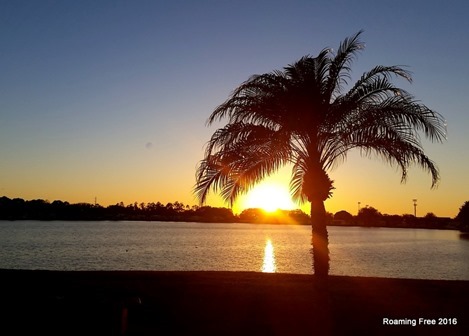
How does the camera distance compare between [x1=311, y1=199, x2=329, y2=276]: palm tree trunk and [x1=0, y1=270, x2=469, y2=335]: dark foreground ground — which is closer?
[x1=0, y1=270, x2=469, y2=335]: dark foreground ground

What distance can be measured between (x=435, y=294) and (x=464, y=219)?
13277 cm

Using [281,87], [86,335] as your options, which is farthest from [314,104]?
[86,335]

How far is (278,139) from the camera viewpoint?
1286 cm

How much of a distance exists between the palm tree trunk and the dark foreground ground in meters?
0.47

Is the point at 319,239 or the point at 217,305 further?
the point at 319,239

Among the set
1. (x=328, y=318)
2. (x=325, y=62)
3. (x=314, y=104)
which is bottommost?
(x=328, y=318)

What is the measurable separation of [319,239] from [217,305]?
3.30 m

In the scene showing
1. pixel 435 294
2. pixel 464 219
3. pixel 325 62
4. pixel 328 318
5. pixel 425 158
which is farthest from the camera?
pixel 464 219

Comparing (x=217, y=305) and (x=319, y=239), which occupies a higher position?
(x=319, y=239)

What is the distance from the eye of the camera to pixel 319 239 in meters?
12.9

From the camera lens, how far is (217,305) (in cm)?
1209

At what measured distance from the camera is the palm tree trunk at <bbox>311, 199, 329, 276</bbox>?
12656 millimetres

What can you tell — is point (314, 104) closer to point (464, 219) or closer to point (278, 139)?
point (278, 139)

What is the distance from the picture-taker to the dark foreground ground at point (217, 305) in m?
8.45
